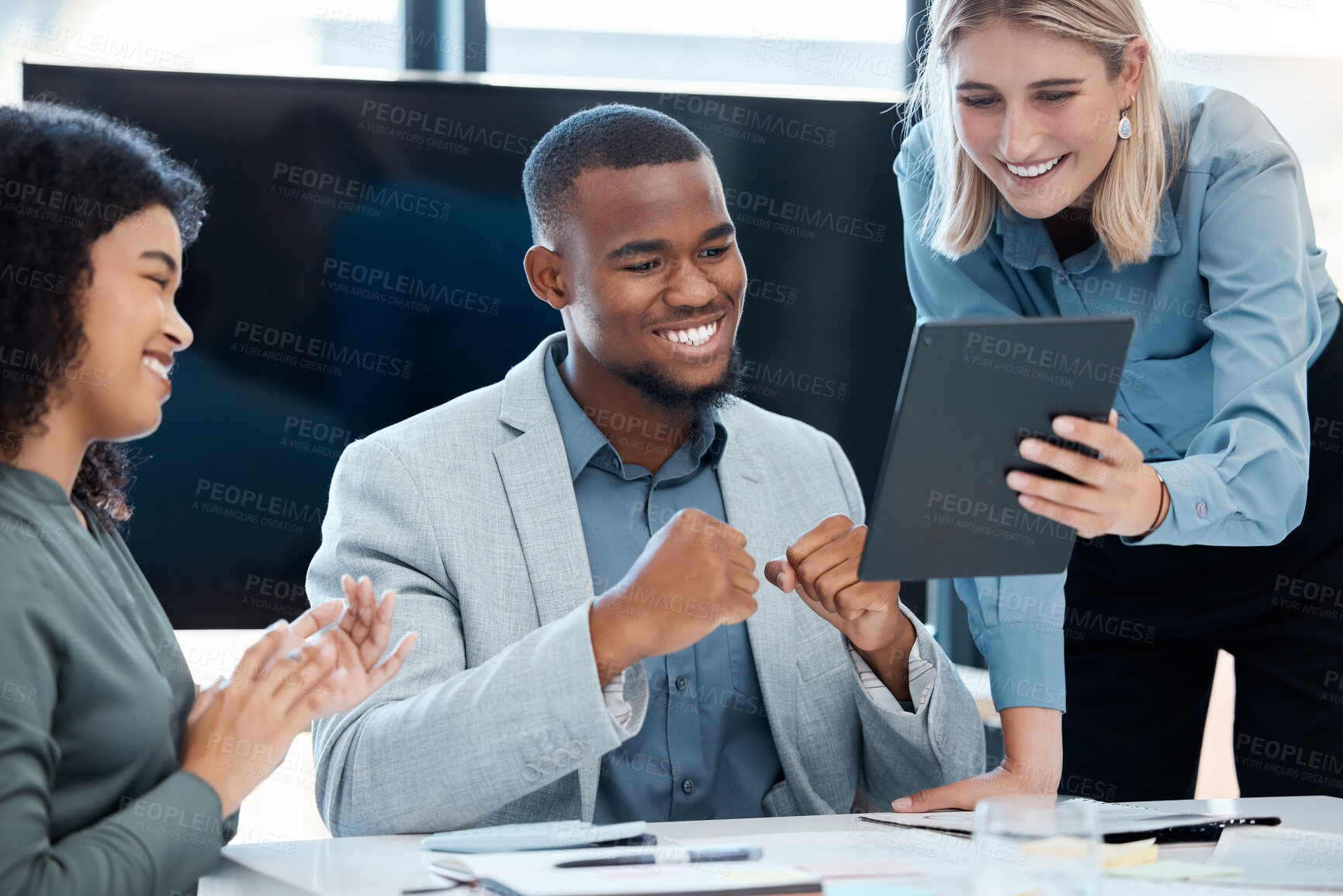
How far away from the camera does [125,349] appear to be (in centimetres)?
116

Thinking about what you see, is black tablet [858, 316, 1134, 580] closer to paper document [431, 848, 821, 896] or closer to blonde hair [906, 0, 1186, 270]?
paper document [431, 848, 821, 896]

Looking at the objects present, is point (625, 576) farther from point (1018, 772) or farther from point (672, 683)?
point (1018, 772)

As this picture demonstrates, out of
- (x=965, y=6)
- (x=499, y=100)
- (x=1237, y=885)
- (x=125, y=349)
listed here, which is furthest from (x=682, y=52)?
(x=1237, y=885)

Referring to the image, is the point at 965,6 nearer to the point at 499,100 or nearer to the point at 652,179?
the point at 652,179

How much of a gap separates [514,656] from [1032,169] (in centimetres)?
101

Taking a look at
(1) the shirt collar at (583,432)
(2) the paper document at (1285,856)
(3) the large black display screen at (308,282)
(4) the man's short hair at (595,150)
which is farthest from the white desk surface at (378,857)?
(3) the large black display screen at (308,282)

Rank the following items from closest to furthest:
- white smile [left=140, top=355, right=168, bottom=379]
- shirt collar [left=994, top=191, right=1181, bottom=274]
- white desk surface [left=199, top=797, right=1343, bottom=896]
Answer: white desk surface [left=199, top=797, right=1343, bottom=896] < white smile [left=140, top=355, right=168, bottom=379] < shirt collar [left=994, top=191, right=1181, bottom=274]

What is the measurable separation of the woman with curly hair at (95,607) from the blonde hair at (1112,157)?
1.11 metres

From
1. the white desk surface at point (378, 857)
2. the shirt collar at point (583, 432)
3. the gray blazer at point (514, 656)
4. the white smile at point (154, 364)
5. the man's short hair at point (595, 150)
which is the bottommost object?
the white desk surface at point (378, 857)

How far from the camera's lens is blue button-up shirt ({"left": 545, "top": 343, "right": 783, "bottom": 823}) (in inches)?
67.4

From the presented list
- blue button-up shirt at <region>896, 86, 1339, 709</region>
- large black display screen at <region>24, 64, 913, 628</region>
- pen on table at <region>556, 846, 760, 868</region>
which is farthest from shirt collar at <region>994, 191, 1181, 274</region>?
pen on table at <region>556, 846, 760, 868</region>

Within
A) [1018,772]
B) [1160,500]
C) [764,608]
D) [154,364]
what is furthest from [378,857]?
[1160,500]

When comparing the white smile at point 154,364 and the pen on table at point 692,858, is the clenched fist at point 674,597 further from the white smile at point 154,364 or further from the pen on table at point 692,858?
the white smile at point 154,364

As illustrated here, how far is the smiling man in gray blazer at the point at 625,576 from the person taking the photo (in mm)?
1396
